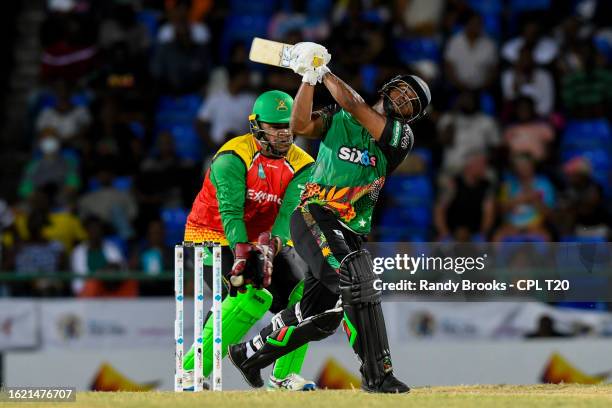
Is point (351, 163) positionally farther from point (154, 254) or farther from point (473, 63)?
point (473, 63)

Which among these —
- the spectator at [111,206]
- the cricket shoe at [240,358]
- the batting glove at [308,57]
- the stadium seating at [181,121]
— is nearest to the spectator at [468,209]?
the stadium seating at [181,121]

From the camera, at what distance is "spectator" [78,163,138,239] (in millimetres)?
15328

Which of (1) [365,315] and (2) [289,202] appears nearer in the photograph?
(1) [365,315]

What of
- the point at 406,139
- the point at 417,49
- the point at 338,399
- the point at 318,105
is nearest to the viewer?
the point at 338,399

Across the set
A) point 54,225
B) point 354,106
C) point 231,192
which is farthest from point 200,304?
point 54,225

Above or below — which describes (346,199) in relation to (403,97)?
below

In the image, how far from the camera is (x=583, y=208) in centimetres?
1473

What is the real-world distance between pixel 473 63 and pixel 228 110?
3.22 m

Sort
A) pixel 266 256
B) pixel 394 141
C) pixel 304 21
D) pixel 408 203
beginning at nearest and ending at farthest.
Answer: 1. pixel 394 141
2. pixel 266 256
3. pixel 408 203
4. pixel 304 21

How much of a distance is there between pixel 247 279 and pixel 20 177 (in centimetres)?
892

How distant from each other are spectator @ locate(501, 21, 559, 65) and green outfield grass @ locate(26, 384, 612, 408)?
831cm

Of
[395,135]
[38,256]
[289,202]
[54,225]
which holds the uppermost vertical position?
[395,135]

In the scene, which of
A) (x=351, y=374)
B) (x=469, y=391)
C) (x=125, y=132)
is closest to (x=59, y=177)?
(x=125, y=132)

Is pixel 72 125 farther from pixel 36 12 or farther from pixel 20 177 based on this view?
pixel 36 12
